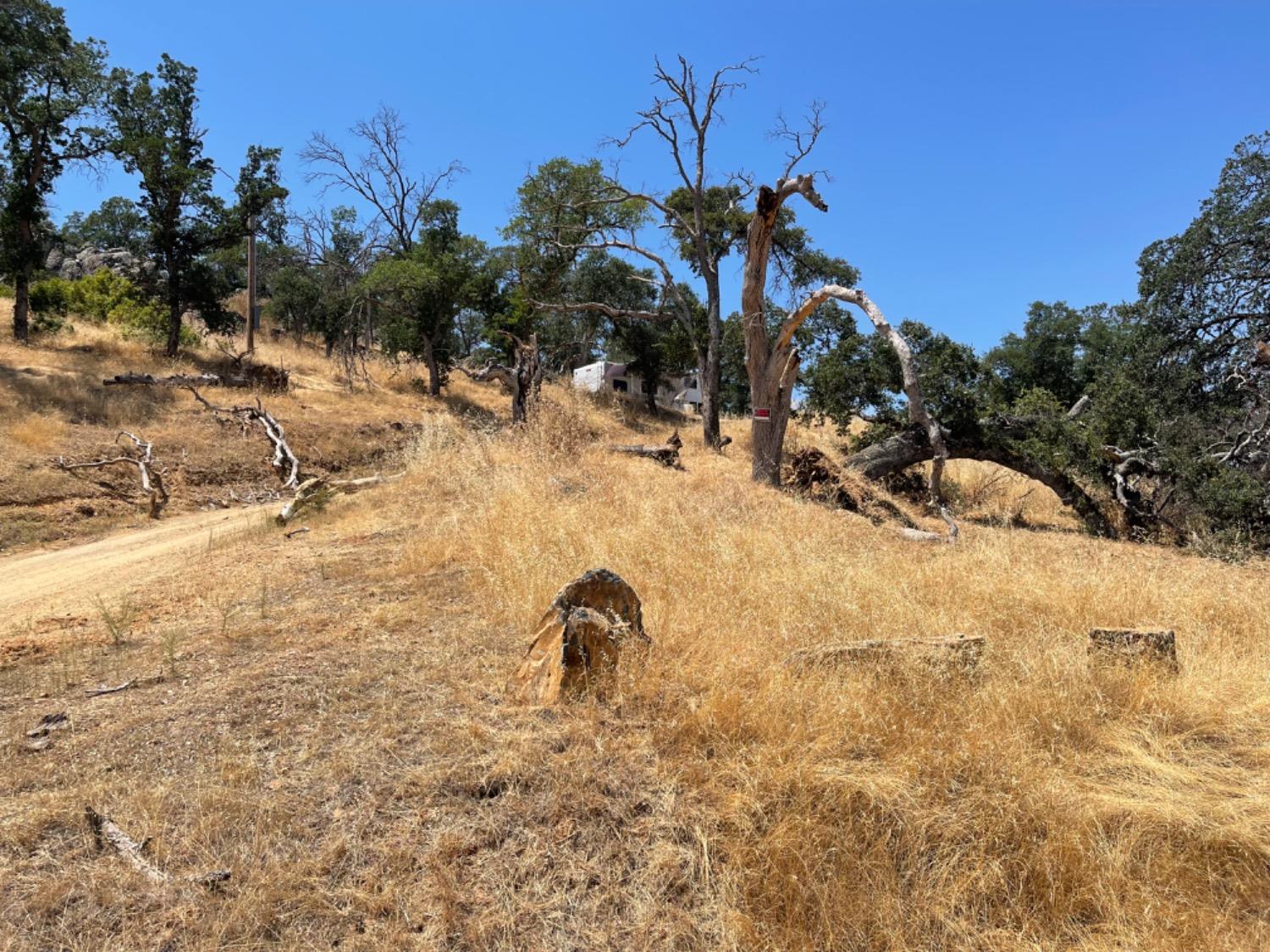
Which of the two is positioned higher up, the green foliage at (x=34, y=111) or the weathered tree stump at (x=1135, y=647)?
the green foliage at (x=34, y=111)

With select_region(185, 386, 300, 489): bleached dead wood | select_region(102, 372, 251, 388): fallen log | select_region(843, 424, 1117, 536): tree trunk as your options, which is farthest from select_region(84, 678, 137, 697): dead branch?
select_region(102, 372, 251, 388): fallen log

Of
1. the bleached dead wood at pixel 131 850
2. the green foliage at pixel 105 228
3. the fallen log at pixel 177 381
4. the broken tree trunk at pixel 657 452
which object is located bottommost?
the bleached dead wood at pixel 131 850

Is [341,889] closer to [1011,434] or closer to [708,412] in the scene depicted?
[1011,434]

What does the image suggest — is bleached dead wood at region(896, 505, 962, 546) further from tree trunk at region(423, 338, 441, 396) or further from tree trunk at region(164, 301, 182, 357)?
tree trunk at region(164, 301, 182, 357)

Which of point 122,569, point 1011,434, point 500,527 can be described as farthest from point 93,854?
point 1011,434

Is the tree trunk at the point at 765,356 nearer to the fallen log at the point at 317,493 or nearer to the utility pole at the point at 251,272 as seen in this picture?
the fallen log at the point at 317,493

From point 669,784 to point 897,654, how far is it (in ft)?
4.60

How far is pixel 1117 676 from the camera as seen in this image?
314cm

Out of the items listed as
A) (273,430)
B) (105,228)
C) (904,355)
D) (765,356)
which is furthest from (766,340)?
(105,228)

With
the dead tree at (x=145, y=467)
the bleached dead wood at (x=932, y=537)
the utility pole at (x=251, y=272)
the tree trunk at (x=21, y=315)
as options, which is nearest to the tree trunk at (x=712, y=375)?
the bleached dead wood at (x=932, y=537)

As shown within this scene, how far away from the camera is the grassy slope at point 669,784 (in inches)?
78.5

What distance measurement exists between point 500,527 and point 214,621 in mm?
2336

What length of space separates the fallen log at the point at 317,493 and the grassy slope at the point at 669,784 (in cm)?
443

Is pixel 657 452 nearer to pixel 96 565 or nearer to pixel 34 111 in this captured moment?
pixel 96 565
